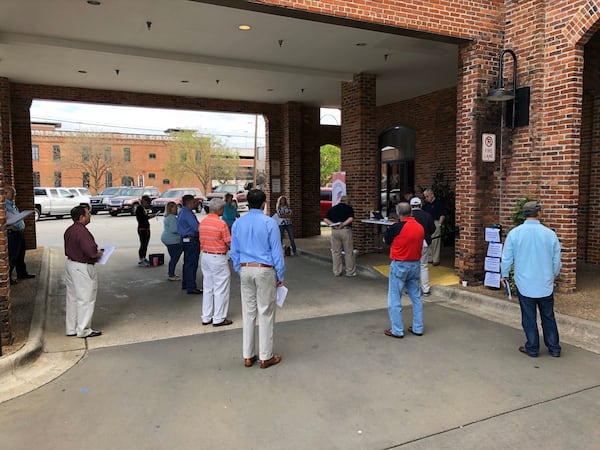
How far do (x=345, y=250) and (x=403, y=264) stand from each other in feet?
13.6

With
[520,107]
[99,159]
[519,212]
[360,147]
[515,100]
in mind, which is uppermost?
[99,159]

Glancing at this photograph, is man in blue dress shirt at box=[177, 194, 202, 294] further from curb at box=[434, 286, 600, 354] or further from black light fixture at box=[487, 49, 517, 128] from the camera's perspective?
black light fixture at box=[487, 49, 517, 128]

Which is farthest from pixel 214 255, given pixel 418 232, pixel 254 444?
pixel 254 444

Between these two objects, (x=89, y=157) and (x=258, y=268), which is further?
(x=89, y=157)

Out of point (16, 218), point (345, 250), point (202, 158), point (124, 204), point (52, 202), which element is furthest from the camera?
point (202, 158)

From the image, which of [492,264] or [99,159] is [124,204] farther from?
[492,264]

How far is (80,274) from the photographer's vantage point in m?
5.75

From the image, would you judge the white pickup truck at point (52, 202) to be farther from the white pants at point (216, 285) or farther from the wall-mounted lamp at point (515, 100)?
the wall-mounted lamp at point (515, 100)

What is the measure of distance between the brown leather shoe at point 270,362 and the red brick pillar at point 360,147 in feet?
23.9

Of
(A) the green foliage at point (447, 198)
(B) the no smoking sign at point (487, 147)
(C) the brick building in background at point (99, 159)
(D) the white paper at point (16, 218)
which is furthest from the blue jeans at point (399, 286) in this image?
(C) the brick building in background at point (99, 159)

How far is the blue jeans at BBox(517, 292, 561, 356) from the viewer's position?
5027mm

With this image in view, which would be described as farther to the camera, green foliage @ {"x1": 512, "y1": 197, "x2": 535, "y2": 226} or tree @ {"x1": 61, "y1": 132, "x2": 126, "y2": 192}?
tree @ {"x1": 61, "y1": 132, "x2": 126, "y2": 192}

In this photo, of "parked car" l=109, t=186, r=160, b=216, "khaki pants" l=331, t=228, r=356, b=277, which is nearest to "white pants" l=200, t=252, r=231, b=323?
"khaki pants" l=331, t=228, r=356, b=277

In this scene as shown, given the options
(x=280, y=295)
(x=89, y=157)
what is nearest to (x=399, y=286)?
(x=280, y=295)
